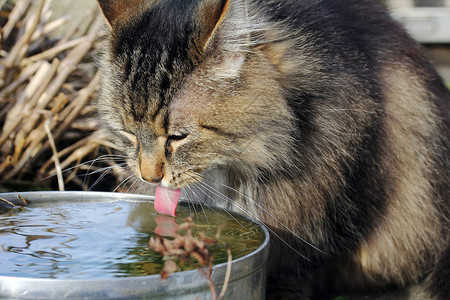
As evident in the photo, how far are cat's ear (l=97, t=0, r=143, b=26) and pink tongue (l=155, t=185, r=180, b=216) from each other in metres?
0.58

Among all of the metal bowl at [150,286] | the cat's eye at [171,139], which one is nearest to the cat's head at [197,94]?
the cat's eye at [171,139]

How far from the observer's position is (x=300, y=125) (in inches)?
78.4

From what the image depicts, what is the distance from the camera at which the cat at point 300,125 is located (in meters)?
1.85

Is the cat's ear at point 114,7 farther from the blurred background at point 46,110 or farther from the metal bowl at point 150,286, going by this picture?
the metal bowl at point 150,286

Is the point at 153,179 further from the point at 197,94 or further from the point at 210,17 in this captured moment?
the point at 210,17

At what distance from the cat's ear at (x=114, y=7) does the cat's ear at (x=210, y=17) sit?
35cm

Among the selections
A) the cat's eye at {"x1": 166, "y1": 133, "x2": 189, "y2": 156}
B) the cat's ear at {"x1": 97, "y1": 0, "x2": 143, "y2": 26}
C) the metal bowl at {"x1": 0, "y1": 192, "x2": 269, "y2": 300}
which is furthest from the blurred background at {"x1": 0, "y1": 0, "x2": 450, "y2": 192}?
the metal bowl at {"x1": 0, "y1": 192, "x2": 269, "y2": 300}

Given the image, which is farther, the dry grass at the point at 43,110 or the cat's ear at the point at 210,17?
the dry grass at the point at 43,110

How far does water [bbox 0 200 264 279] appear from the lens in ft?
4.93

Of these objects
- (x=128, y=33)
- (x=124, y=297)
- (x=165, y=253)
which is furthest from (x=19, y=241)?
(x=128, y=33)

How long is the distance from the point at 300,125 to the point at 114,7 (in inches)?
28.9

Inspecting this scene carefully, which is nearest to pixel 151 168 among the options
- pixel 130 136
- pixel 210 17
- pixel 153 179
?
pixel 153 179

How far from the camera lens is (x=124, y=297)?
1240 mm

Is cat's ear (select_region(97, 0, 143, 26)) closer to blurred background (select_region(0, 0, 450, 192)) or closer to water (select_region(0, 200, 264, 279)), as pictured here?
water (select_region(0, 200, 264, 279))
